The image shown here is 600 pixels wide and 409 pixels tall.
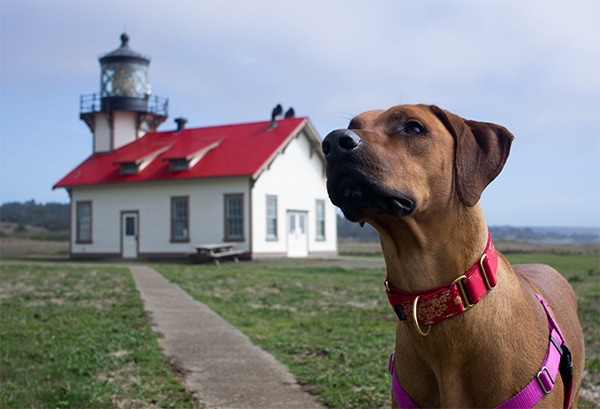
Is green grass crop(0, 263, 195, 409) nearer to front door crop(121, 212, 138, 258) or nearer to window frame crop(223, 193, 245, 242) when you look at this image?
window frame crop(223, 193, 245, 242)

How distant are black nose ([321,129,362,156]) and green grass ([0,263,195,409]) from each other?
3137 millimetres

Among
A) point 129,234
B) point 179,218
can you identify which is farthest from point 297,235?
point 129,234

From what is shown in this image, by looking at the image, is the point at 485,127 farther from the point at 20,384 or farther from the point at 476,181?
the point at 20,384

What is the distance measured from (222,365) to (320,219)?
2537cm

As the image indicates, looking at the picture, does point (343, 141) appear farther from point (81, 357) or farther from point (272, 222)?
point (272, 222)

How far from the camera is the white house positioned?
27.7m

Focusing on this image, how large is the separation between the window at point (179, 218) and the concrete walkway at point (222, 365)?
61.2 ft

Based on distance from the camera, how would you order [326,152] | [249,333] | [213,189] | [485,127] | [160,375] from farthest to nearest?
[213,189], [249,333], [160,375], [485,127], [326,152]

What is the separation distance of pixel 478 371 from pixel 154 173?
91.5 feet

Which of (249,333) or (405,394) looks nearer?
(405,394)

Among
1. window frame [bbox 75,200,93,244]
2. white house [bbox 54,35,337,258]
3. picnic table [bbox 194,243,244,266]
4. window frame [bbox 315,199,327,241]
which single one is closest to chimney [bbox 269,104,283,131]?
white house [bbox 54,35,337,258]

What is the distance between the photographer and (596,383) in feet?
17.2

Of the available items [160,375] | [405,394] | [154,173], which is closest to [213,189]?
[154,173]

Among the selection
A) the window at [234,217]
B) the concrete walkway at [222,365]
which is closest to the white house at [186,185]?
the window at [234,217]
